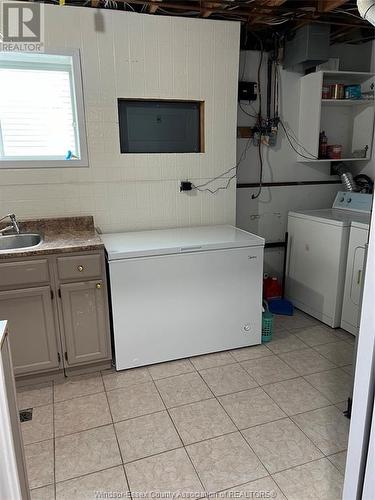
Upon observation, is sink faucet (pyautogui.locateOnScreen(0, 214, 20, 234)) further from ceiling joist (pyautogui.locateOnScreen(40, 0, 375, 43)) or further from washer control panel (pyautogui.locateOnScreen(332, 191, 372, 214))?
washer control panel (pyautogui.locateOnScreen(332, 191, 372, 214))

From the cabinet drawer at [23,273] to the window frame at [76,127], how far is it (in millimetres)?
807

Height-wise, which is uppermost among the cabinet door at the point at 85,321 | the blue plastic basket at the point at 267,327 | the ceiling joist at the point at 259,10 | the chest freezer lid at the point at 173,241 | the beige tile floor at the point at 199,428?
the ceiling joist at the point at 259,10

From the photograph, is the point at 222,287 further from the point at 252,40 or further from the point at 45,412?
the point at 252,40

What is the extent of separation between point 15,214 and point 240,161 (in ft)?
6.42

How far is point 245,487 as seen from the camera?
1.58 meters

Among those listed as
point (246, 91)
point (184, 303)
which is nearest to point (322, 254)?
point (184, 303)

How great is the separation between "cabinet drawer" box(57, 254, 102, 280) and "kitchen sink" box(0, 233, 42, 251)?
0.44 metres

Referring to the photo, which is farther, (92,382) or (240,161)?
(240,161)

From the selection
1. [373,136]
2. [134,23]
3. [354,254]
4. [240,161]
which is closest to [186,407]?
[354,254]

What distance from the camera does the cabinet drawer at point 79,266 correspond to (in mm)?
2203

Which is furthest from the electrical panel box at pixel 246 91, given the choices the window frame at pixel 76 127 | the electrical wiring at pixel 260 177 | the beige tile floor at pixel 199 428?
the beige tile floor at pixel 199 428

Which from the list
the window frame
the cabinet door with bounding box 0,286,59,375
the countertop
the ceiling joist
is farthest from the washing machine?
the cabinet door with bounding box 0,286,59,375

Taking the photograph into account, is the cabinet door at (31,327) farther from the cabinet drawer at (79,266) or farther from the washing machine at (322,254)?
the washing machine at (322,254)

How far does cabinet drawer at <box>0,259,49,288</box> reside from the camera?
82.4 inches
